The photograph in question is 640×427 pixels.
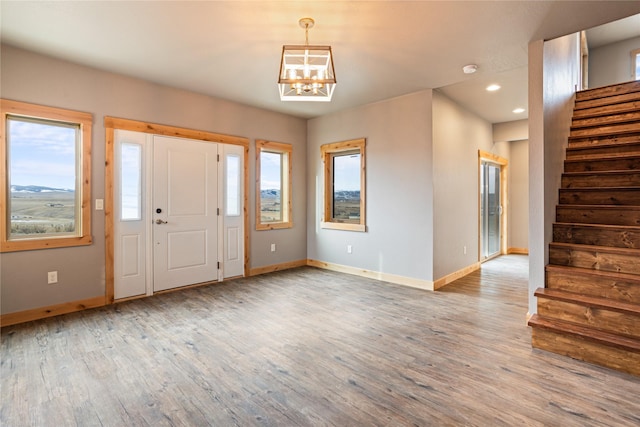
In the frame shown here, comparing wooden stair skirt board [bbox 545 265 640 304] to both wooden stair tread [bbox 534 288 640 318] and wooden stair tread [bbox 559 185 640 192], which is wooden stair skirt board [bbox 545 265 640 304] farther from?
wooden stair tread [bbox 559 185 640 192]

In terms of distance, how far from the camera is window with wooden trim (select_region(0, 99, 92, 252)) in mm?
3166

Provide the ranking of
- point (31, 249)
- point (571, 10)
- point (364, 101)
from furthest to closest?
point (364, 101)
point (31, 249)
point (571, 10)

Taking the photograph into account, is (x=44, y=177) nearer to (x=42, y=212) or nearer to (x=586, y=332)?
(x=42, y=212)

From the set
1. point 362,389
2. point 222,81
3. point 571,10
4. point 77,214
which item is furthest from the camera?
point 222,81

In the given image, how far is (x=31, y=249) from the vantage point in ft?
10.7

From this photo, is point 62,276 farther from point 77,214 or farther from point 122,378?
point 122,378

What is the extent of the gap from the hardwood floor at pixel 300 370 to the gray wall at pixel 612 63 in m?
5.76

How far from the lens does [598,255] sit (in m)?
2.82

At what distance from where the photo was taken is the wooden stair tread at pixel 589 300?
7.79 ft

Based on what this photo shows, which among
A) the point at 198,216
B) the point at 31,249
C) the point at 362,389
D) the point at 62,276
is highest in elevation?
the point at 198,216

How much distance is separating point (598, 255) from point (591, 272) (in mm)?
206

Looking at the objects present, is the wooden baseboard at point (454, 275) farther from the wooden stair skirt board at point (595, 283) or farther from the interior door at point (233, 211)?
the interior door at point (233, 211)

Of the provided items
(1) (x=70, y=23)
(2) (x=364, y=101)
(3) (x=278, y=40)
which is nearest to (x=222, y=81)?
(3) (x=278, y=40)

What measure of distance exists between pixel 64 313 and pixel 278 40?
3.57 metres
